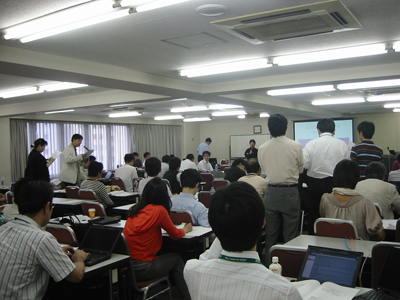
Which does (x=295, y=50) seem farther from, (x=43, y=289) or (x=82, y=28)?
(x=43, y=289)

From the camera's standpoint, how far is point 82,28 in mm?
3547

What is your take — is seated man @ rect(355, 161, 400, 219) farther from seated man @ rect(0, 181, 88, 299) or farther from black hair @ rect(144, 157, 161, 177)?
seated man @ rect(0, 181, 88, 299)

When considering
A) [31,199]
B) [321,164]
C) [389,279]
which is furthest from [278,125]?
[31,199]

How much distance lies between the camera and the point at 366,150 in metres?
4.30

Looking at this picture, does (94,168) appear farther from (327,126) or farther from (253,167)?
(327,126)

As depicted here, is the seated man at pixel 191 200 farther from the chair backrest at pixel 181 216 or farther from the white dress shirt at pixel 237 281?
the white dress shirt at pixel 237 281

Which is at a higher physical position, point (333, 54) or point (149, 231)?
point (333, 54)

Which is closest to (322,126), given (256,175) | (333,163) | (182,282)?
(333,163)

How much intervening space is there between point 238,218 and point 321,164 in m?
3.01

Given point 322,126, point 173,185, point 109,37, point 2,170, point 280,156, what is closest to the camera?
point 280,156

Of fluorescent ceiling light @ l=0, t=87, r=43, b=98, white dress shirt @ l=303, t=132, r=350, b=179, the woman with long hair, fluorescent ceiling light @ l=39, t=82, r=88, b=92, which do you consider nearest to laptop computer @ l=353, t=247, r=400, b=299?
white dress shirt @ l=303, t=132, r=350, b=179

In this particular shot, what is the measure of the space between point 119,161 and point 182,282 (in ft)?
37.4

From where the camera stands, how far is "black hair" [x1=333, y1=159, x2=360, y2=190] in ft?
9.46

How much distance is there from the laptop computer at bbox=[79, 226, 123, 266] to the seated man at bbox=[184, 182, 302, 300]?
56.0 inches
